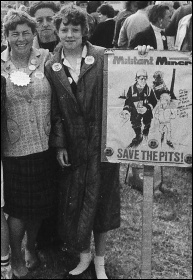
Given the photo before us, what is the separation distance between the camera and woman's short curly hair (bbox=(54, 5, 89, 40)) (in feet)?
9.23

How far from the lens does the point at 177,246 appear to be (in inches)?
144

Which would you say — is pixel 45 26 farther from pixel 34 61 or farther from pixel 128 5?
pixel 128 5

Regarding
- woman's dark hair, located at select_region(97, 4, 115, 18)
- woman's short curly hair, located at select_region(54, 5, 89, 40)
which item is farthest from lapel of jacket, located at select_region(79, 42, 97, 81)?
woman's dark hair, located at select_region(97, 4, 115, 18)

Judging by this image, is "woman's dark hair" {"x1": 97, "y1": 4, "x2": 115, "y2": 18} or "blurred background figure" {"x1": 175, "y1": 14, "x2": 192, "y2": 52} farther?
"woman's dark hair" {"x1": 97, "y1": 4, "x2": 115, "y2": 18}

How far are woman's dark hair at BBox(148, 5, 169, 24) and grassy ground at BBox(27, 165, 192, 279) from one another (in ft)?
5.71

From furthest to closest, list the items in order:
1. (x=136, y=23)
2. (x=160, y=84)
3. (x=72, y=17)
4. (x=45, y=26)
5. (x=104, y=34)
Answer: (x=104, y=34) → (x=136, y=23) → (x=45, y=26) → (x=72, y=17) → (x=160, y=84)

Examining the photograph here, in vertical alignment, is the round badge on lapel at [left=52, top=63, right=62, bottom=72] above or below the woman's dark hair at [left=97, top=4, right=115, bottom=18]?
below

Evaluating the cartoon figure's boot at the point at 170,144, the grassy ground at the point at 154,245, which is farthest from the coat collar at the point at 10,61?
the grassy ground at the point at 154,245

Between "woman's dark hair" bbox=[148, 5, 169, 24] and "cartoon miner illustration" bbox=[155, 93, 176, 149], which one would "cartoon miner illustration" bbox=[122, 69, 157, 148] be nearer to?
"cartoon miner illustration" bbox=[155, 93, 176, 149]

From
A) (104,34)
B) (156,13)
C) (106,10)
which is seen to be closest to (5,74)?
(156,13)

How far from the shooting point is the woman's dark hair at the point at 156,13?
4.93 meters

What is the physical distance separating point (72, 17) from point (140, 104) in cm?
69

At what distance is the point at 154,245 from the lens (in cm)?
368

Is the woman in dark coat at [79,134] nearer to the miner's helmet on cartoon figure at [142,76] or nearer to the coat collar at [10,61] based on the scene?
the coat collar at [10,61]
